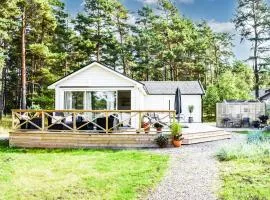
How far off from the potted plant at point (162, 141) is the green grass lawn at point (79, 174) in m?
1.34

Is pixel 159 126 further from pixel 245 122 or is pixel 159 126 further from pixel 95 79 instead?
pixel 245 122

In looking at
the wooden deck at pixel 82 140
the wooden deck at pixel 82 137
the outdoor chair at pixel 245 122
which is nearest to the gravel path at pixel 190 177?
the wooden deck at pixel 82 140

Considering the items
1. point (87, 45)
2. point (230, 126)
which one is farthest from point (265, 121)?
point (87, 45)

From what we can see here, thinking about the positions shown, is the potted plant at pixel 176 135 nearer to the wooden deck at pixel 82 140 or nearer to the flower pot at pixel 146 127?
the wooden deck at pixel 82 140

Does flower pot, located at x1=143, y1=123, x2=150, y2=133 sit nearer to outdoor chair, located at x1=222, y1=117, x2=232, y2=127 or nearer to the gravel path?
the gravel path

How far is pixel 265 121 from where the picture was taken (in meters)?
22.2

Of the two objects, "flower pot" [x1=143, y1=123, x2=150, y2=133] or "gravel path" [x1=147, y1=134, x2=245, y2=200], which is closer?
"gravel path" [x1=147, y1=134, x2=245, y2=200]

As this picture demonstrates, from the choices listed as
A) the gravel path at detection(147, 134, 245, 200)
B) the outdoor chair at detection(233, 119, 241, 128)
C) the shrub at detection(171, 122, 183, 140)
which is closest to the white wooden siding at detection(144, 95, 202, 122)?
the outdoor chair at detection(233, 119, 241, 128)

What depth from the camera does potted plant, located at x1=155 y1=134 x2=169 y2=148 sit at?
13.8 metres

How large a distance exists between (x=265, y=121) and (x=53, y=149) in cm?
1347

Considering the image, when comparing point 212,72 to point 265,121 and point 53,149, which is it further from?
point 53,149

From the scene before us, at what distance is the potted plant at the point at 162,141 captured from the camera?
1381 centimetres

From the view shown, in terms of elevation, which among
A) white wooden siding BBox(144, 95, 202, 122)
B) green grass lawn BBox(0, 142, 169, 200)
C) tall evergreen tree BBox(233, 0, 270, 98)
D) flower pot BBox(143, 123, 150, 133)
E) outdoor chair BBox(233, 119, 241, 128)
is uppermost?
tall evergreen tree BBox(233, 0, 270, 98)

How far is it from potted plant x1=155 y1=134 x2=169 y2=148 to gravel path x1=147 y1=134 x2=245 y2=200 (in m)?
1.00
